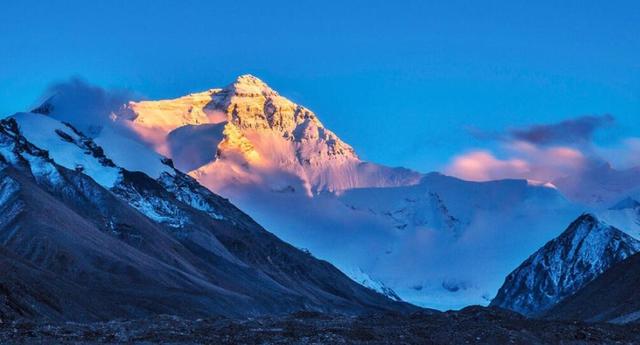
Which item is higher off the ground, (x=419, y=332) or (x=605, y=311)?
(x=605, y=311)

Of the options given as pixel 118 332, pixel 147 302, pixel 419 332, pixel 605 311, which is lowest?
pixel 118 332

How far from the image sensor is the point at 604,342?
81500 millimetres

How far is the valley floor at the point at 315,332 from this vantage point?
7306 centimetres

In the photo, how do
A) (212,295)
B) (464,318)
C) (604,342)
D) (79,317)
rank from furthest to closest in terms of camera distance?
(212,295) → (79,317) → (464,318) → (604,342)

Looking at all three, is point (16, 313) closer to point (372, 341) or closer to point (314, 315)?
point (314, 315)

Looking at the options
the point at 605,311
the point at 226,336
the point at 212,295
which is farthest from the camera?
the point at 212,295

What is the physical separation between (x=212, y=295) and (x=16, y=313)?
91.1 m

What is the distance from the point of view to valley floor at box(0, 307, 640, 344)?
7306 centimetres

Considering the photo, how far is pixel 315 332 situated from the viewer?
7994 cm

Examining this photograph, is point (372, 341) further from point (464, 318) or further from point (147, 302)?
point (147, 302)

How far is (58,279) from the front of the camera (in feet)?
489

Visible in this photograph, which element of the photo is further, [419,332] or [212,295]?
[212,295]

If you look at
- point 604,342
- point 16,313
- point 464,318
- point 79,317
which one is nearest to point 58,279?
point 79,317

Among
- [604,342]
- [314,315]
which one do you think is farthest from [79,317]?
[604,342]
